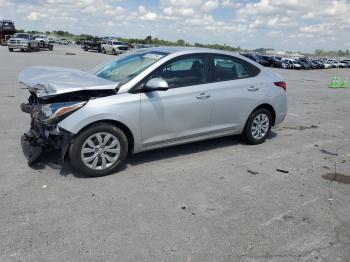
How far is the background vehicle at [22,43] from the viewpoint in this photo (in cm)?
3706

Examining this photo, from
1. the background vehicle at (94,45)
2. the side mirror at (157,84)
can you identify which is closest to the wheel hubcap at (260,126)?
the side mirror at (157,84)

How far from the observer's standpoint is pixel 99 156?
5.04 meters

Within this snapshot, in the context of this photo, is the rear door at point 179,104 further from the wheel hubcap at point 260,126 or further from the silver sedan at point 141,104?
the wheel hubcap at point 260,126

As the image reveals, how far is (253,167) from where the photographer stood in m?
5.77

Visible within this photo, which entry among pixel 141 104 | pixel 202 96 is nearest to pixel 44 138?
pixel 141 104

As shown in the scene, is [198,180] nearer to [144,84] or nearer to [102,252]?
[144,84]

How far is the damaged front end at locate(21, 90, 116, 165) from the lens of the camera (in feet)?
15.9

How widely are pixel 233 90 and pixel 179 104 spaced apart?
3.90 ft

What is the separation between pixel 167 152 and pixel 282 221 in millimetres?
2599

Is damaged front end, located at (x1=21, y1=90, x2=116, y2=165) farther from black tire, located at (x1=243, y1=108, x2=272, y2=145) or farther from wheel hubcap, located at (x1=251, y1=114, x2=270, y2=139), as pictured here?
wheel hubcap, located at (x1=251, y1=114, x2=270, y2=139)

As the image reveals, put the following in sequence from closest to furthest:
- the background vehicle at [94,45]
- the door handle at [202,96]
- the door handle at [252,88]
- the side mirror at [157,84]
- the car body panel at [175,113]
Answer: the side mirror at [157,84] < the car body panel at [175,113] < the door handle at [202,96] < the door handle at [252,88] < the background vehicle at [94,45]

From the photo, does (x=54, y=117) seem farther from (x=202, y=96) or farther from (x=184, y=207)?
(x=202, y=96)

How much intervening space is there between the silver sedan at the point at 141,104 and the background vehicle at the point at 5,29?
150ft

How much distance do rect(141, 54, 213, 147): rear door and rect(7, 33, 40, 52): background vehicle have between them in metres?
35.7
